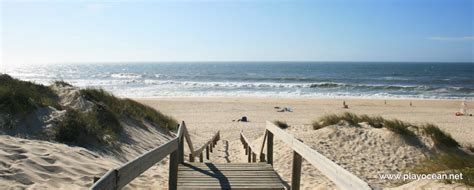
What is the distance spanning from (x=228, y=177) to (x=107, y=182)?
345cm

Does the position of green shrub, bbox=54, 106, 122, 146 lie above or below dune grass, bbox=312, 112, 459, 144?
above

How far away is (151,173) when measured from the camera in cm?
739

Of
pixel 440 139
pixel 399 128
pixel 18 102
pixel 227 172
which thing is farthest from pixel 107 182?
pixel 440 139

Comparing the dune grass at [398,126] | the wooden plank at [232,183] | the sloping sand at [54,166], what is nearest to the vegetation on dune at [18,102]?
the sloping sand at [54,166]

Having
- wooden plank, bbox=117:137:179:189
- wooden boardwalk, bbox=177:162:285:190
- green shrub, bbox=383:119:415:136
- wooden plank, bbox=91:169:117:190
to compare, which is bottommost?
green shrub, bbox=383:119:415:136

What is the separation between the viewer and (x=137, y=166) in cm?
365

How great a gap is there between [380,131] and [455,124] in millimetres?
11505

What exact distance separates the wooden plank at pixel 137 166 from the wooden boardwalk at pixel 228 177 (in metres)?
1.07

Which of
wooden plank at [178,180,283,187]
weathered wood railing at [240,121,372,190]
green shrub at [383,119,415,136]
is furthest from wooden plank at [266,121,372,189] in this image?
green shrub at [383,119,415,136]

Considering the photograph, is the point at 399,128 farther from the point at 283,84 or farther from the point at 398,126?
the point at 283,84

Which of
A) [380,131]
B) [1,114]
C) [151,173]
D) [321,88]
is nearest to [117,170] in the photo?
[151,173]

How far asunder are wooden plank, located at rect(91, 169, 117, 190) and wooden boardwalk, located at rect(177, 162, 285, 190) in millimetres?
2649

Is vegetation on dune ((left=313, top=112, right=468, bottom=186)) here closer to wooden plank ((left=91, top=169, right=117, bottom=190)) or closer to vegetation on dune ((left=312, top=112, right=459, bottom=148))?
vegetation on dune ((left=312, top=112, right=459, bottom=148))

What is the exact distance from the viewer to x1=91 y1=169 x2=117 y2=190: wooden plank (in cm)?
273
